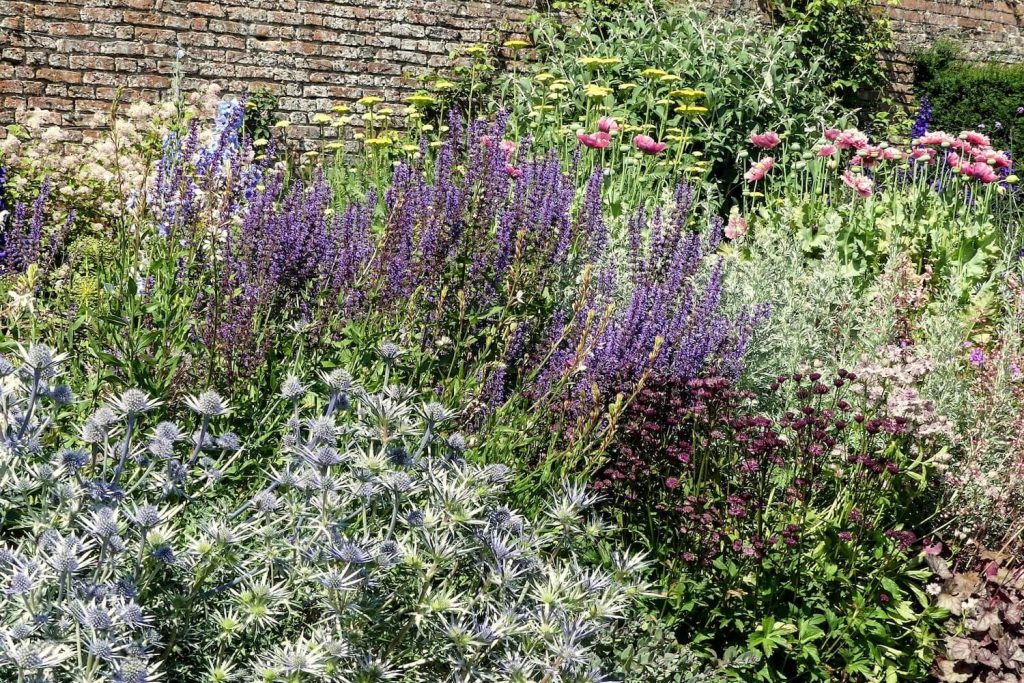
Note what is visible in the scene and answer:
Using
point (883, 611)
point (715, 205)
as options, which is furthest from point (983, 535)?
point (715, 205)

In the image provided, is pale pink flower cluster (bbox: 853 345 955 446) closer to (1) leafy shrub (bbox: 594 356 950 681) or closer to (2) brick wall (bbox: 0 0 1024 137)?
(1) leafy shrub (bbox: 594 356 950 681)

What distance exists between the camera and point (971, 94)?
36.2 feet

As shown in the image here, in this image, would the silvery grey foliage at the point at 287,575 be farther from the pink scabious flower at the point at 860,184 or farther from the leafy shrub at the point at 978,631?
the pink scabious flower at the point at 860,184

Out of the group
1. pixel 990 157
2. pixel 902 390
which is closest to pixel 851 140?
pixel 990 157

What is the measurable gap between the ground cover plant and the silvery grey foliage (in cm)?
1

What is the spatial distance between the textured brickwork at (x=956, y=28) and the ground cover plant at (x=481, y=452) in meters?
6.62

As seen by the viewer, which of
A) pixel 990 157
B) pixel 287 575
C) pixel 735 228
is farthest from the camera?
pixel 990 157

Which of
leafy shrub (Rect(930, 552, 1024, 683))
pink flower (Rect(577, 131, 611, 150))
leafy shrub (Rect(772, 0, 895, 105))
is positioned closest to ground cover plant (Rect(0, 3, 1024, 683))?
leafy shrub (Rect(930, 552, 1024, 683))

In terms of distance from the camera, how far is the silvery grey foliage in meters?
1.74

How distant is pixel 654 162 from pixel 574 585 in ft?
19.4

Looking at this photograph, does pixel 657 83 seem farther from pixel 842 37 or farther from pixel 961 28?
pixel 961 28

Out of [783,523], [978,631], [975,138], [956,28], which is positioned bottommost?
[978,631]

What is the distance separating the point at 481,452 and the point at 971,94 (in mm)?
9677

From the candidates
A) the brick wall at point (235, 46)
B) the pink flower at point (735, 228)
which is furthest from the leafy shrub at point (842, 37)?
the pink flower at point (735, 228)
